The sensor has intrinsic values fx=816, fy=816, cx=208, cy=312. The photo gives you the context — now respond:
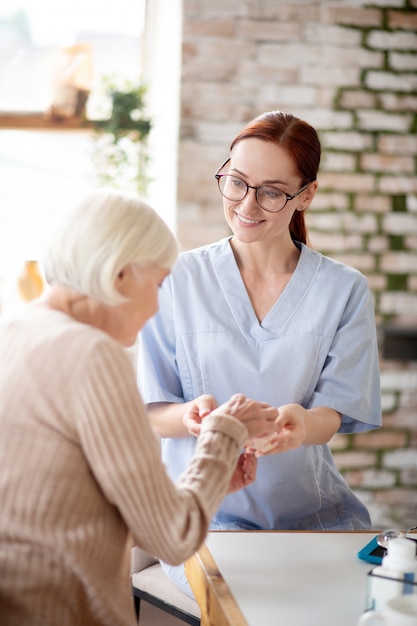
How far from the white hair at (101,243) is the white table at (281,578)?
50 cm

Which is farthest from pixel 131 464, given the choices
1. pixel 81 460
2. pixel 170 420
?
pixel 170 420

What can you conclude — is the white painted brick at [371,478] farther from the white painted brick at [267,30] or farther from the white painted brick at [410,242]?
the white painted brick at [267,30]

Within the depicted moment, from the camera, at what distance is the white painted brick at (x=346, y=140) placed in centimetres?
303

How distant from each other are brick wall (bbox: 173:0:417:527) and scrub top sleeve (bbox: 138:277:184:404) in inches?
42.0

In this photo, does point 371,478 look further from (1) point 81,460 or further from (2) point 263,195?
(1) point 81,460

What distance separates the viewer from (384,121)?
3066 mm

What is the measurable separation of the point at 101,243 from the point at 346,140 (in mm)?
2067

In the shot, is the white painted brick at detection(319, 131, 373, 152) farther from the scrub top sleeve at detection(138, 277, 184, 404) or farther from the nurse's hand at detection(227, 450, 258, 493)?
the nurse's hand at detection(227, 450, 258, 493)

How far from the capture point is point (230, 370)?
1.85 meters

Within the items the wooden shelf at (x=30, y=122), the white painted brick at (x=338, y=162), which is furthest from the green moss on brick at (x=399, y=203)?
the wooden shelf at (x=30, y=122)

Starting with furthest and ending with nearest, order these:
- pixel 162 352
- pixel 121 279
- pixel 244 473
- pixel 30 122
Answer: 1. pixel 30 122
2. pixel 162 352
3. pixel 244 473
4. pixel 121 279

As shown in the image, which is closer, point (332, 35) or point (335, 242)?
point (332, 35)

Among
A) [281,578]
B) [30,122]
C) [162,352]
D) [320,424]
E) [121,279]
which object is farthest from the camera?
[30,122]

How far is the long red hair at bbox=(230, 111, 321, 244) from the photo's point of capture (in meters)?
1.85
